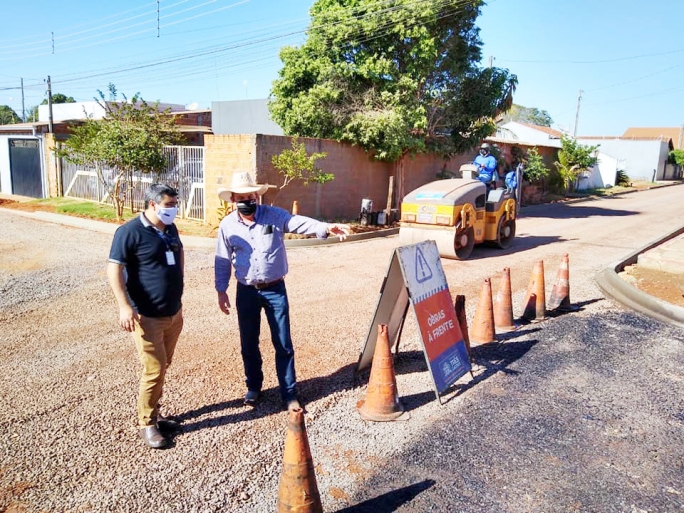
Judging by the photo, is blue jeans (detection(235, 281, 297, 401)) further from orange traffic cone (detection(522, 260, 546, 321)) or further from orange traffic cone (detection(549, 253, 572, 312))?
orange traffic cone (detection(549, 253, 572, 312))

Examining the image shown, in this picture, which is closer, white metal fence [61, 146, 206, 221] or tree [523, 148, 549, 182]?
white metal fence [61, 146, 206, 221]

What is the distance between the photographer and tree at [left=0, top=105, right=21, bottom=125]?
228ft

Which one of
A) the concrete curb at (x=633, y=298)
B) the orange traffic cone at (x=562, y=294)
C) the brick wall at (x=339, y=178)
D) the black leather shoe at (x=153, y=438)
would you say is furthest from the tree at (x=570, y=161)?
the black leather shoe at (x=153, y=438)

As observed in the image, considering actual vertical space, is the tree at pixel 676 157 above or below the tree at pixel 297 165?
above

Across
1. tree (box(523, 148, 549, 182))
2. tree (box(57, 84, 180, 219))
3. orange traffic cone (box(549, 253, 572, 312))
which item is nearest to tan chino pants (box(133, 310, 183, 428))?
orange traffic cone (box(549, 253, 572, 312))

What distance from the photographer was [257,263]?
13.9 ft

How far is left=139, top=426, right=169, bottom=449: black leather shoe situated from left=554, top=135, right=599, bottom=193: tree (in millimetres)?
28121

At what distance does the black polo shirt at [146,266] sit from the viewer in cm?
367

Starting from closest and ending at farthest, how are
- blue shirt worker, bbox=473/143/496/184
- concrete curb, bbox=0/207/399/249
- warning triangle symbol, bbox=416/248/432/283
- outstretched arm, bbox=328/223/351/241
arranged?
outstretched arm, bbox=328/223/351/241 < warning triangle symbol, bbox=416/248/432/283 < blue shirt worker, bbox=473/143/496/184 < concrete curb, bbox=0/207/399/249

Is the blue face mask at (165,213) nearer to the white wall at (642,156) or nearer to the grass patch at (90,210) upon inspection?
the grass patch at (90,210)

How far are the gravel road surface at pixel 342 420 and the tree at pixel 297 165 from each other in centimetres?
636

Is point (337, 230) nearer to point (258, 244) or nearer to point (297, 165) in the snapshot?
point (258, 244)

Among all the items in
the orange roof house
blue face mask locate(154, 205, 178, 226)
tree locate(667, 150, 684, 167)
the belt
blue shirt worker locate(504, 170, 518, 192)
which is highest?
the orange roof house

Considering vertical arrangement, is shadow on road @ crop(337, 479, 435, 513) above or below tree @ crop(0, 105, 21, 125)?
below
